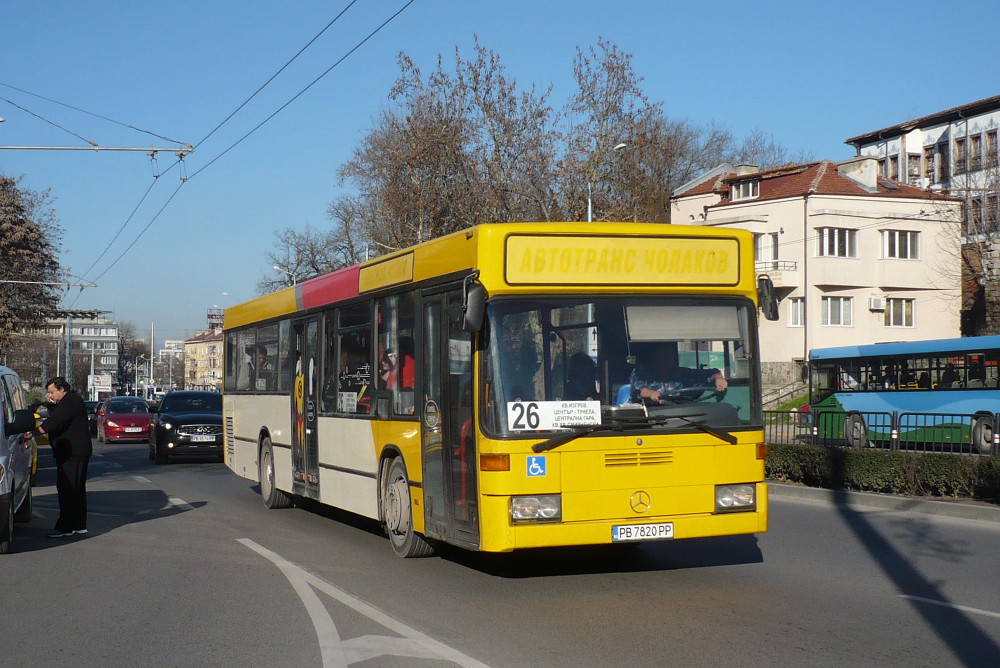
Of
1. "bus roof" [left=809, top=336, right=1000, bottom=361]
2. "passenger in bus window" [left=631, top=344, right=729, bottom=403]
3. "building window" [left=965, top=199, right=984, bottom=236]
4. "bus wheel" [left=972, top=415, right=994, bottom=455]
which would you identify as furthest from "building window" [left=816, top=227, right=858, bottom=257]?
"passenger in bus window" [left=631, top=344, right=729, bottom=403]

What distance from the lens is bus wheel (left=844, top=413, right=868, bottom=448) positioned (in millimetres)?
20062

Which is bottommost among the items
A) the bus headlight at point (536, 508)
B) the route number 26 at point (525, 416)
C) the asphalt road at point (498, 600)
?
the asphalt road at point (498, 600)

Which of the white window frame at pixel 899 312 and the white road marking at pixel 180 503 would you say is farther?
the white window frame at pixel 899 312

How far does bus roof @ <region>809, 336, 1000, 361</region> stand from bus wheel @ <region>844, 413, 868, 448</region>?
20.4 ft

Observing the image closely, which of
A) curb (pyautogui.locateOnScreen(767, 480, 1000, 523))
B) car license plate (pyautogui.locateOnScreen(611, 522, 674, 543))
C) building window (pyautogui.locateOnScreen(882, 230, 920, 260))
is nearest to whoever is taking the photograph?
car license plate (pyautogui.locateOnScreen(611, 522, 674, 543))

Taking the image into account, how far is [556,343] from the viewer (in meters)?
8.59

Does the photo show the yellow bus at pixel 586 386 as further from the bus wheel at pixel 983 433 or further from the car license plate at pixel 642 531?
the bus wheel at pixel 983 433

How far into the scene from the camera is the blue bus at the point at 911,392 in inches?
783

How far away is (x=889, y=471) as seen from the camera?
16.5m

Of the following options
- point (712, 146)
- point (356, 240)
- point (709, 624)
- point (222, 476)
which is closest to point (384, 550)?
point (709, 624)

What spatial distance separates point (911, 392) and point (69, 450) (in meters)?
22.4

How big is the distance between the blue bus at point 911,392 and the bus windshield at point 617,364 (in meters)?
9.70

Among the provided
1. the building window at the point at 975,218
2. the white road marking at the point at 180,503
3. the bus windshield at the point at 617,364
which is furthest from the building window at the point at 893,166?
the bus windshield at the point at 617,364

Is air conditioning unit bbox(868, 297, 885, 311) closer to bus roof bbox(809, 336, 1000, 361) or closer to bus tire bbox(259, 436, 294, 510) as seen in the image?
bus roof bbox(809, 336, 1000, 361)
